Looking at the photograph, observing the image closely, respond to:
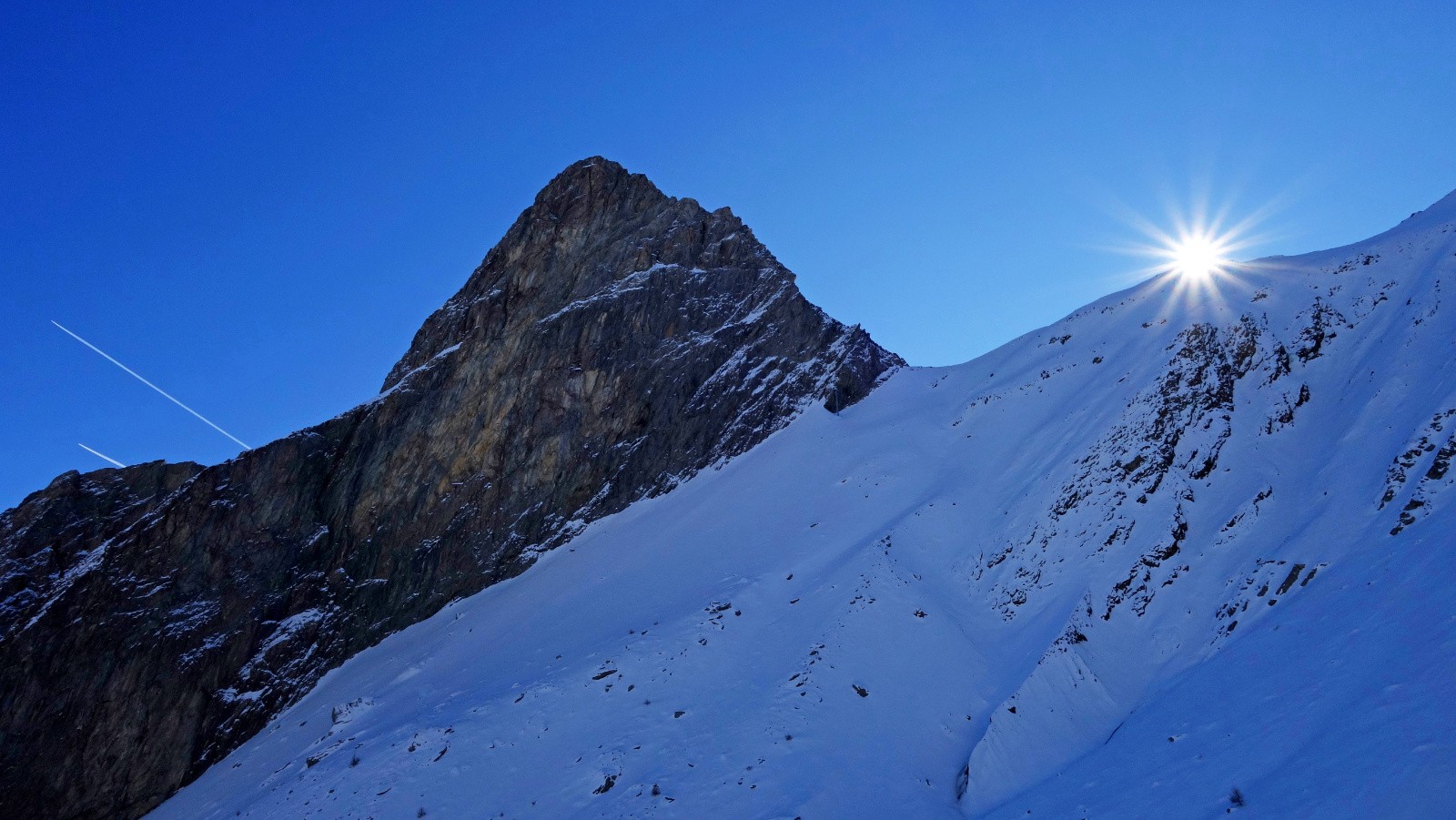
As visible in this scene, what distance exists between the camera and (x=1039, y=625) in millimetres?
22453

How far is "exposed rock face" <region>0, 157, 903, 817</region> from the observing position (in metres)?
38.2

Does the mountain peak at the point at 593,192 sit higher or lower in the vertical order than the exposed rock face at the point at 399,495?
higher

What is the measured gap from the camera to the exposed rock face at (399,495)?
38219 mm

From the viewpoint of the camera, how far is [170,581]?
41.8m

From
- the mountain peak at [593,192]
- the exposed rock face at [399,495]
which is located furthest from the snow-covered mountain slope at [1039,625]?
the mountain peak at [593,192]

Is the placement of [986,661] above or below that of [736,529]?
below

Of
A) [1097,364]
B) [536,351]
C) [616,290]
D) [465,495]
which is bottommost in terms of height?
[1097,364]

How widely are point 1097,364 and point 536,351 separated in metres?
30.7

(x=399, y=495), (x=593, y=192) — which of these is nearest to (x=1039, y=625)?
(x=399, y=495)

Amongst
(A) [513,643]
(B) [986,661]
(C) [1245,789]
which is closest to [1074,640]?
(B) [986,661]

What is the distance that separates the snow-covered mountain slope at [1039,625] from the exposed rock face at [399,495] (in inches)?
147

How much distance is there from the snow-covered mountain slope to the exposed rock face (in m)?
3.74

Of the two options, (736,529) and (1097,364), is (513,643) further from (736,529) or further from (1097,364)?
(1097,364)

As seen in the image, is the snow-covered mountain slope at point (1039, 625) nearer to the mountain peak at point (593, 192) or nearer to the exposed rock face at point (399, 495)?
the exposed rock face at point (399, 495)
